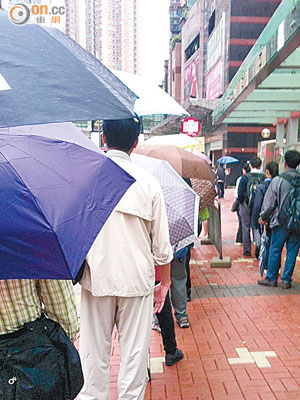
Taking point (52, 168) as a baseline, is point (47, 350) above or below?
below

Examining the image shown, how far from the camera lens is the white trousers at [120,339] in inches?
92.4

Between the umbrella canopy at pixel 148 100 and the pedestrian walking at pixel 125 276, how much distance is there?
0.86 meters

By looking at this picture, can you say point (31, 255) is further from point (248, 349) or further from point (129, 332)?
point (248, 349)

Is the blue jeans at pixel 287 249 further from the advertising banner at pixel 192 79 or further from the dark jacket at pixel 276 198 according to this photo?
the advertising banner at pixel 192 79

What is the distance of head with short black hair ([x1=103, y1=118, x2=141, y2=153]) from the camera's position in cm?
241

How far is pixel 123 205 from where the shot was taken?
225 cm

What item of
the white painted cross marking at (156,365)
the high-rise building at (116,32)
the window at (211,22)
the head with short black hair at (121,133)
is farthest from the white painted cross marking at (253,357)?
the window at (211,22)

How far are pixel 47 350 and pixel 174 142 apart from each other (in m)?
4.76

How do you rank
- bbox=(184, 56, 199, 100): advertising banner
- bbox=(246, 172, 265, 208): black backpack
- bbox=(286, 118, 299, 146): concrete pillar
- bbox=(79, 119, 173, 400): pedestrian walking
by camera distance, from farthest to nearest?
bbox=(184, 56, 199, 100): advertising banner, bbox=(286, 118, 299, 146): concrete pillar, bbox=(246, 172, 265, 208): black backpack, bbox=(79, 119, 173, 400): pedestrian walking

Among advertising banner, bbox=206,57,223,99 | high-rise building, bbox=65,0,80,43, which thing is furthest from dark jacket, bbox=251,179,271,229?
advertising banner, bbox=206,57,223,99

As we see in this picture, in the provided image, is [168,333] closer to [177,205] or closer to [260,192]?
[177,205]

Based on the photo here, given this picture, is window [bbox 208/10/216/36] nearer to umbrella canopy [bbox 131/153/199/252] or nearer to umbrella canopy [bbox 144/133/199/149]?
umbrella canopy [bbox 144/133/199/149]

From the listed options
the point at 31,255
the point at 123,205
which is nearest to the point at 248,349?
the point at 123,205

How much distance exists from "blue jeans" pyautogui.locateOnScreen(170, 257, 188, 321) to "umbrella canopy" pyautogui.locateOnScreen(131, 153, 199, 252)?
0.97 m
